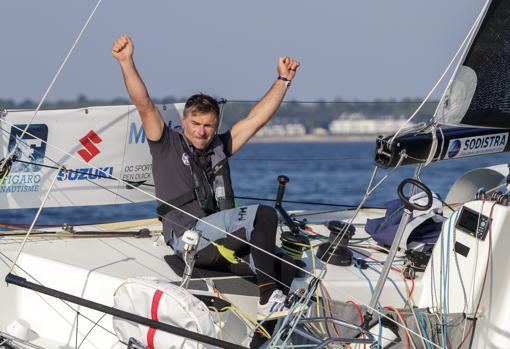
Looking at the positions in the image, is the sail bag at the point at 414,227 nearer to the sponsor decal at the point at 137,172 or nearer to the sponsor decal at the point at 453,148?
the sponsor decal at the point at 453,148

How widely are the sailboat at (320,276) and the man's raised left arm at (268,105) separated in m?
0.44

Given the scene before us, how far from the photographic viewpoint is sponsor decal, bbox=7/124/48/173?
15.4 ft

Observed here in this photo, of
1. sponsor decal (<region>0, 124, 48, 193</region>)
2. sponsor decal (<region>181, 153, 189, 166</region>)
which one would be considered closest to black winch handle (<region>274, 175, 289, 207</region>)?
sponsor decal (<region>181, 153, 189, 166</region>)

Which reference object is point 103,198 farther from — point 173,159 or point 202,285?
point 202,285

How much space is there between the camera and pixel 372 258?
4574 millimetres

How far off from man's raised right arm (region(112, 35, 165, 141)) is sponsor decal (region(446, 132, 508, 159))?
1.45 meters

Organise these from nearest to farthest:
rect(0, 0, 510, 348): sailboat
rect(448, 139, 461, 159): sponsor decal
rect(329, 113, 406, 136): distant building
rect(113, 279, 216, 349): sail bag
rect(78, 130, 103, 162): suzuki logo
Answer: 1. rect(113, 279, 216, 349): sail bag
2. rect(0, 0, 510, 348): sailboat
3. rect(448, 139, 461, 159): sponsor decal
4. rect(78, 130, 103, 162): suzuki logo
5. rect(329, 113, 406, 136): distant building

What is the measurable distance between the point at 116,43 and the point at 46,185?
1385 millimetres

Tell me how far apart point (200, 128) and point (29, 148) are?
120 cm

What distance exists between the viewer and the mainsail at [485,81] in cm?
385

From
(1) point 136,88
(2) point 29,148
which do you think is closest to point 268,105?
(1) point 136,88

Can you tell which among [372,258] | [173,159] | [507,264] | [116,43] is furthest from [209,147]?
[507,264]

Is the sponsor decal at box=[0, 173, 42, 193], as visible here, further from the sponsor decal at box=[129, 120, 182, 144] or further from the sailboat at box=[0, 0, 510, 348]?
the sponsor decal at box=[129, 120, 182, 144]

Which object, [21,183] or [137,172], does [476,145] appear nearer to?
[137,172]
